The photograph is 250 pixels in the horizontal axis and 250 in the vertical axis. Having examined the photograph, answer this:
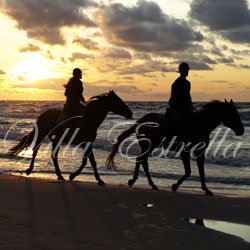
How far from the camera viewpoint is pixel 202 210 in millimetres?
8328

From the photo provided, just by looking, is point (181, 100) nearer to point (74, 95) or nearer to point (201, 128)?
point (201, 128)

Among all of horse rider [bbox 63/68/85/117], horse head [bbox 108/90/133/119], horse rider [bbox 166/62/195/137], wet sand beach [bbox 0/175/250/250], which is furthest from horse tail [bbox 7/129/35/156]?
horse rider [bbox 166/62/195/137]

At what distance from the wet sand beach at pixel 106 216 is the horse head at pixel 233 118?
1494 millimetres

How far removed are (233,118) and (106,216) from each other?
4.25 meters

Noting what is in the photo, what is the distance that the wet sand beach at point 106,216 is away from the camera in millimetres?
5496

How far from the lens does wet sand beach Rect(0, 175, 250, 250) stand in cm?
550

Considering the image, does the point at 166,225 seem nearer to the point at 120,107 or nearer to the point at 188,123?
the point at 188,123

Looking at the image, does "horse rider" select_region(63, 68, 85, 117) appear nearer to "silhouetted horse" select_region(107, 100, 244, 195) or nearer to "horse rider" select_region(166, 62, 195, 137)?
"silhouetted horse" select_region(107, 100, 244, 195)

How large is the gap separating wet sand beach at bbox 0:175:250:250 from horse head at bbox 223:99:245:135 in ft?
4.90

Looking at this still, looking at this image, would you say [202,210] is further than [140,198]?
No

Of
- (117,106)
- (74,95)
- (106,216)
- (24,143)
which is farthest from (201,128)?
(24,143)

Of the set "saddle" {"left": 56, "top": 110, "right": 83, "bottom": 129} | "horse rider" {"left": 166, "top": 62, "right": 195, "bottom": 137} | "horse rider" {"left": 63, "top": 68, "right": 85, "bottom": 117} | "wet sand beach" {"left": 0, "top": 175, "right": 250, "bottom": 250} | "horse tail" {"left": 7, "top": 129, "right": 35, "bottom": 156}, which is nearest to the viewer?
"wet sand beach" {"left": 0, "top": 175, "right": 250, "bottom": 250}

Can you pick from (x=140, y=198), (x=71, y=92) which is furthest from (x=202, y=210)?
(x=71, y=92)

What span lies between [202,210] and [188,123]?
256 cm
